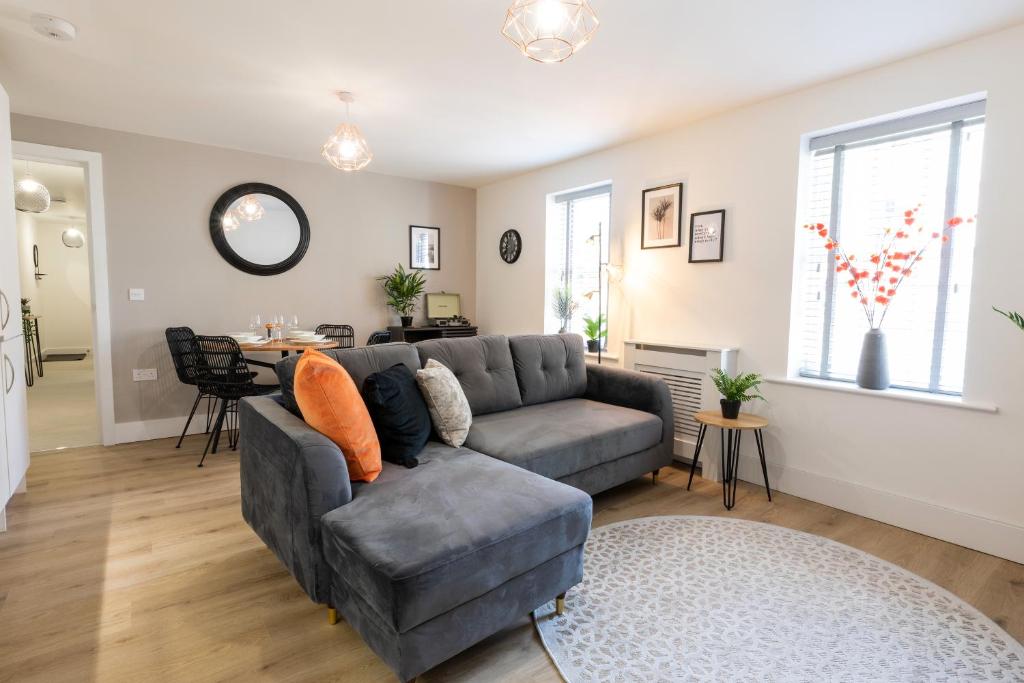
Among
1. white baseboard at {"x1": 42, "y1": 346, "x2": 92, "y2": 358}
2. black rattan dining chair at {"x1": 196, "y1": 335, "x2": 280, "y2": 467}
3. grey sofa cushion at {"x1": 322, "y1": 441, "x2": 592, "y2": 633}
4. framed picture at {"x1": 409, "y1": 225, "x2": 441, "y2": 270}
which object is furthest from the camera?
white baseboard at {"x1": 42, "y1": 346, "x2": 92, "y2": 358}

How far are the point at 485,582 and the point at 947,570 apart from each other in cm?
218

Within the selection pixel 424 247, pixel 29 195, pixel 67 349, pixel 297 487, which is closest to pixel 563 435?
pixel 297 487

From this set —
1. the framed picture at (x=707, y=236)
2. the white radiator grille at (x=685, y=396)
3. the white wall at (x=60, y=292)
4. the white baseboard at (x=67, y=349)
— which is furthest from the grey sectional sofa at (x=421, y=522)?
the white baseboard at (x=67, y=349)

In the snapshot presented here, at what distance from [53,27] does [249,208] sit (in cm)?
211

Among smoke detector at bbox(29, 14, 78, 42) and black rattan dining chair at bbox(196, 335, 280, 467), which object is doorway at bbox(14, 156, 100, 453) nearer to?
black rattan dining chair at bbox(196, 335, 280, 467)

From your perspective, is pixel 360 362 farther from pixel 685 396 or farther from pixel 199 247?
pixel 199 247

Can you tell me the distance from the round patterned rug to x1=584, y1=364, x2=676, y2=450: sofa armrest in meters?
0.88

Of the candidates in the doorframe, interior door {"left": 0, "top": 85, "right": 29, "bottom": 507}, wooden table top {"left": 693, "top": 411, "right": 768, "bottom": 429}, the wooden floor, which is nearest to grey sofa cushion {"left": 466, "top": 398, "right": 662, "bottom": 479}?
wooden table top {"left": 693, "top": 411, "right": 768, "bottom": 429}

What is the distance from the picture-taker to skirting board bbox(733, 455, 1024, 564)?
2383 millimetres

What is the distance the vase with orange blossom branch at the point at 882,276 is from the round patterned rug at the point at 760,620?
998mm

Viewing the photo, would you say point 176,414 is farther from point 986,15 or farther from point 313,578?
point 986,15

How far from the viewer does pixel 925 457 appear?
2611mm

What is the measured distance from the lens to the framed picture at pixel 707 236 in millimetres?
3492

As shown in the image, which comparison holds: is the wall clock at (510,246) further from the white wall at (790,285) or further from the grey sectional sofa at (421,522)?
the grey sectional sofa at (421,522)
